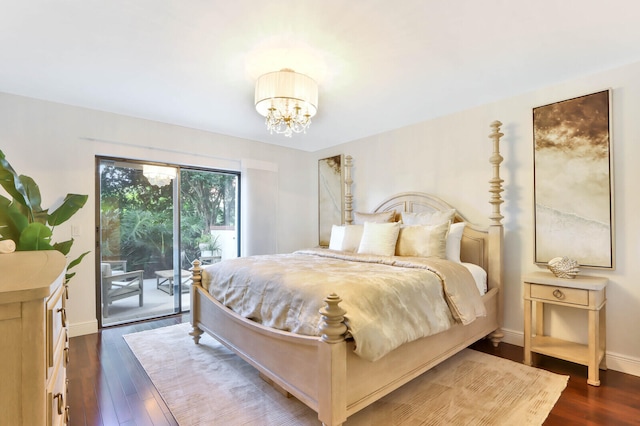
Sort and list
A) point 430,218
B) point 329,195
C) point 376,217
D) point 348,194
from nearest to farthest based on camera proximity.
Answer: point 430,218 → point 376,217 → point 348,194 → point 329,195

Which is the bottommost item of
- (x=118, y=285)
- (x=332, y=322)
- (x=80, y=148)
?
(x=118, y=285)

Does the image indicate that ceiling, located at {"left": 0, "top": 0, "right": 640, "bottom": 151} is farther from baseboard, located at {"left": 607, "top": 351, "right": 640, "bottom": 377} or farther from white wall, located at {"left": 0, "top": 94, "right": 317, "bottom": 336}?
baseboard, located at {"left": 607, "top": 351, "right": 640, "bottom": 377}

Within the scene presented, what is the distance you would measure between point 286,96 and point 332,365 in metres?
1.84

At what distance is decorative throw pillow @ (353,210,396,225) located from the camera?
143 inches

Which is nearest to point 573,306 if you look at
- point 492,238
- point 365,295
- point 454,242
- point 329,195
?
point 492,238

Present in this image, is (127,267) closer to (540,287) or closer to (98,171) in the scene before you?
(98,171)

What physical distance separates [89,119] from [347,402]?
3651 millimetres

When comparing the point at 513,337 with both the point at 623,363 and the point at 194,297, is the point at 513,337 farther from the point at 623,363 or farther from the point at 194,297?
the point at 194,297

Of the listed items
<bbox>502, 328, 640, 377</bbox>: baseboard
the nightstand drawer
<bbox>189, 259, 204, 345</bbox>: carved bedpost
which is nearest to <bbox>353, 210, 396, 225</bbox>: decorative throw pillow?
the nightstand drawer

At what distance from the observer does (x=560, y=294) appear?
229cm

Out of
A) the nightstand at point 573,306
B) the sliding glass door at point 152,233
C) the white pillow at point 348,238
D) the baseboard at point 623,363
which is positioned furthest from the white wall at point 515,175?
the sliding glass door at point 152,233

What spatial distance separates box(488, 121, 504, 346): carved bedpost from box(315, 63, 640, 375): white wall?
0.16m

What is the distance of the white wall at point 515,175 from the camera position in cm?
232

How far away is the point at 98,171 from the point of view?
3371 mm
